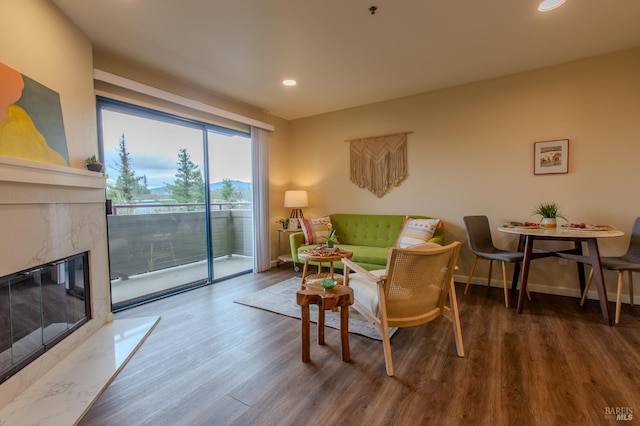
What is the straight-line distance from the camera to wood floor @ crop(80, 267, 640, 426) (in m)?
1.50

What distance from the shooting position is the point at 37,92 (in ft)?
6.12

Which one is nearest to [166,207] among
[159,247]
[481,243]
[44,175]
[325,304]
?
[159,247]

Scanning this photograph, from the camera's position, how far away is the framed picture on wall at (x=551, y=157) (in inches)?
124

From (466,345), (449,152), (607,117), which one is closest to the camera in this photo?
(466,345)

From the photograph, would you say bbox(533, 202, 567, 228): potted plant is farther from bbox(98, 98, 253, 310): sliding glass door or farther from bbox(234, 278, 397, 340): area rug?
bbox(98, 98, 253, 310): sliding glass door

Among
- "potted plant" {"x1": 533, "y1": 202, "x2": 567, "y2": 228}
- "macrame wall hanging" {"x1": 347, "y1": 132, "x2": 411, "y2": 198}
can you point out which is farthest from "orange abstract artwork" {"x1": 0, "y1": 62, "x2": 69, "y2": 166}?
"potted plant" {"x1": 533, "y1": 202, "x2": 567, "y2": 228}

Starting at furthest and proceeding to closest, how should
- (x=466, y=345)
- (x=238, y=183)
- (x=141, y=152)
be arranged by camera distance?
(x=238, y=183) → (x=141, y=152) → (x=466, y=345)

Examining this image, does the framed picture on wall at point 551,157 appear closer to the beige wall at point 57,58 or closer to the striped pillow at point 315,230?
the striped pillow at point 315,230

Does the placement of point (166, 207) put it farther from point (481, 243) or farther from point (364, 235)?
point (481, 243)

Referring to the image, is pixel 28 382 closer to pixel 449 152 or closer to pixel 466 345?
pixel 466 345

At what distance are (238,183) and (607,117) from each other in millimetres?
4444

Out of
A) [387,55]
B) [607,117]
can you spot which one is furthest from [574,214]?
[387,55]

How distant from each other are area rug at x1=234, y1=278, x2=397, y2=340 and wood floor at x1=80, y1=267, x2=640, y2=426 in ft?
0.42

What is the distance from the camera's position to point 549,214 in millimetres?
2973
